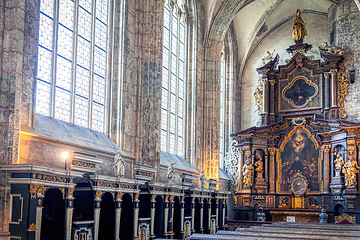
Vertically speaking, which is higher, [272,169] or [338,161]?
[338,161]

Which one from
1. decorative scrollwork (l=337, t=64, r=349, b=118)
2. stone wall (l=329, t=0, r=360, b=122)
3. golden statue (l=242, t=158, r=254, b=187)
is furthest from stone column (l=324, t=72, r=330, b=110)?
golden statue (l=242, t=158, r=254, b=187)

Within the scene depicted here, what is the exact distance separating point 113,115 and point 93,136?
1.49 m

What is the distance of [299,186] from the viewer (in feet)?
76.5

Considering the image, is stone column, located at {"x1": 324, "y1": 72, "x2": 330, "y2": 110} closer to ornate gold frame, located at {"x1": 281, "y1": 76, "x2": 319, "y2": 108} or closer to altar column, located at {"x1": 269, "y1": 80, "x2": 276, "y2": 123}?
ornate gold frame, located at {"x1": 281, "y1": 76, "x2": 319, "y2": 108}

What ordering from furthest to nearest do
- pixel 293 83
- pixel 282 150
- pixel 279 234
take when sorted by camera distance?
pixel 293 83 < pixel 282 150 < pixel 279 234

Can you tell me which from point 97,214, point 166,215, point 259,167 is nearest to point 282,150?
point 259,167

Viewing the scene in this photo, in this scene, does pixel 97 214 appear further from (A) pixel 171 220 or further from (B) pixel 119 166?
(A) pixel 171 220

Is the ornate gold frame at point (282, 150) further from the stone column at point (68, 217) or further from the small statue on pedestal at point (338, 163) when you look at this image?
the stone column at point (68, 217)

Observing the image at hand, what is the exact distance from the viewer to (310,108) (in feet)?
78.1

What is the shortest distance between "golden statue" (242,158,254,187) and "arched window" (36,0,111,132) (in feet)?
33.0

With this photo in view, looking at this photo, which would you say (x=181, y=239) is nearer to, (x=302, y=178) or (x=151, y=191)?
(x=151, y=191)

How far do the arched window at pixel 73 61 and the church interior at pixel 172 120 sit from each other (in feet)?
0.15

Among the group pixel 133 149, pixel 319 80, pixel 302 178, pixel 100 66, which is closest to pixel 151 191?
pixel 133 149

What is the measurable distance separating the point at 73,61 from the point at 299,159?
1351cm
